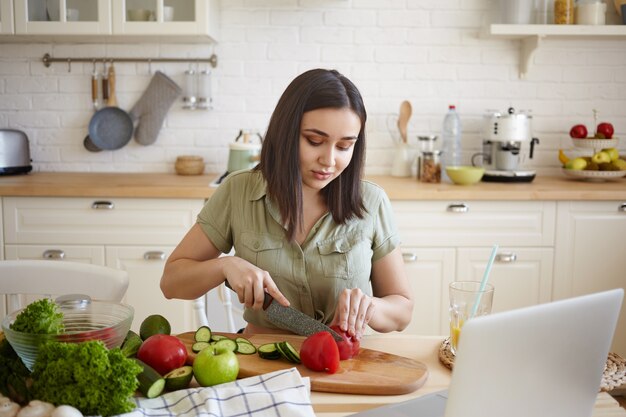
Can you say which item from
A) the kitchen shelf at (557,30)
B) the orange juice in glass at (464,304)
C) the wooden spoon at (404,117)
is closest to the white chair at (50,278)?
the orange juice in glass at (464,304)

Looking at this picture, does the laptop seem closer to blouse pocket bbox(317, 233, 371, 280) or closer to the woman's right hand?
the woman's right hand

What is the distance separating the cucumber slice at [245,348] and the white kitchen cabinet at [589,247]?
2039 millimetres

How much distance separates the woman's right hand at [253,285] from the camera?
1.40m

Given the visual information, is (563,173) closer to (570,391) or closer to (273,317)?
(273,317)

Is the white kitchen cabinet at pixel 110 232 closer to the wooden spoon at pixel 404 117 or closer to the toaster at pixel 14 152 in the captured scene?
the toaster at pixel 14 152

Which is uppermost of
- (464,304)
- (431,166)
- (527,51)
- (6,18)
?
(6,18)

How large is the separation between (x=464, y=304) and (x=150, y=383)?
1.95ft

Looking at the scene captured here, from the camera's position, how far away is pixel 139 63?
136 inches

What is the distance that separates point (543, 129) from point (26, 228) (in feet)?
8.27

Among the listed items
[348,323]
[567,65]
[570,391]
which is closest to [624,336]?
[567,65]

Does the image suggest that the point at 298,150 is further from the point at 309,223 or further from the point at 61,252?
the point at 61,252

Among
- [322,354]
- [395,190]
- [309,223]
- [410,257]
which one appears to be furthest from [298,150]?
[410,257]

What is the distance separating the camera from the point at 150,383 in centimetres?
111

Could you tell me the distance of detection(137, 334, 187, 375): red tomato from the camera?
1.20 m
